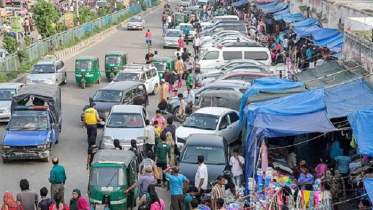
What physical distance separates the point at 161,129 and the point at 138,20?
4375 centimetres

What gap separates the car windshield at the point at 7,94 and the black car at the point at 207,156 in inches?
403

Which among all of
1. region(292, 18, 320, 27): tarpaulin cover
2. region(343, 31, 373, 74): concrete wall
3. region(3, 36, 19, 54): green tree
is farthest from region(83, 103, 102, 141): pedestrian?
Result: region(292, 18, 320, 27): tarpaulin cover

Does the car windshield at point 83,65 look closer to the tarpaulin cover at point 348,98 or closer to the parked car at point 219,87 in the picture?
the parked car at point 219,87

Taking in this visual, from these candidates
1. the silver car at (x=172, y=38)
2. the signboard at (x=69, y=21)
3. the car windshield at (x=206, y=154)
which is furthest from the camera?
the signboard at (x=69, y=21)

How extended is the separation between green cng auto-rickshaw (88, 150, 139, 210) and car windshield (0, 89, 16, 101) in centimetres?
1094

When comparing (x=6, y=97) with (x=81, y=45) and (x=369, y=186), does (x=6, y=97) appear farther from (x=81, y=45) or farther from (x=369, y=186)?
(x=81, y=45)

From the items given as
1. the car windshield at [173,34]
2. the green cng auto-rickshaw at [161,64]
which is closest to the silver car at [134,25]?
the car windshield at [173,34]

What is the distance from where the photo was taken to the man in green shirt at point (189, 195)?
15.8 meters

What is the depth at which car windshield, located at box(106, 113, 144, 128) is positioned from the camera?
22.5 metres

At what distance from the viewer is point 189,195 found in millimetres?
16000

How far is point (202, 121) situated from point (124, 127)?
236 centimetres

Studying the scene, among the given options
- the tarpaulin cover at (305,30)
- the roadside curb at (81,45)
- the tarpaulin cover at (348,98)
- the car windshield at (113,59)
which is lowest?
the roadside curb at (81,45)

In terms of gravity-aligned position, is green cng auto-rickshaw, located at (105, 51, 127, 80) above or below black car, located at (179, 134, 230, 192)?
below

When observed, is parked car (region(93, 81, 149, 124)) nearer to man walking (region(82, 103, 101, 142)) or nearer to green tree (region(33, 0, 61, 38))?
man walking (region(82, 103, 101, 142))
